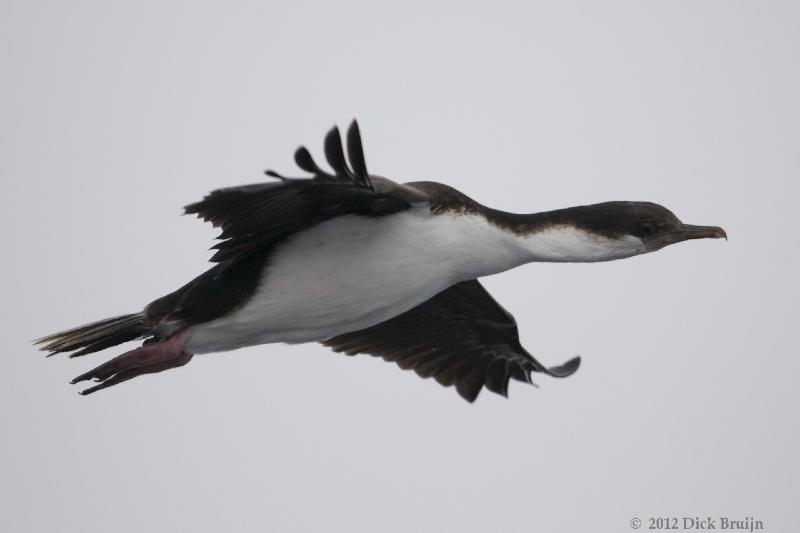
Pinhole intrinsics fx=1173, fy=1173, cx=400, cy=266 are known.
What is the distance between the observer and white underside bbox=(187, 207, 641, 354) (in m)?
8.78

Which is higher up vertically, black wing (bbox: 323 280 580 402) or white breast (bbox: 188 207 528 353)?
white breast (bbox: 188 207 528 353)

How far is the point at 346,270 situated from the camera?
8844 millimetres

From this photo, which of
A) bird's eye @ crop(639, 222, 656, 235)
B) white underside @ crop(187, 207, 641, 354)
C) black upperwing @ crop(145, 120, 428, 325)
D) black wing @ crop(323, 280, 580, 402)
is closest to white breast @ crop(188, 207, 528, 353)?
white underside @ crop(187, 207, 641, 354)

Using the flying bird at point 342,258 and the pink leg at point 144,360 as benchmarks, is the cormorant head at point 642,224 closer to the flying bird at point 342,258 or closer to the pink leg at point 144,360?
the flying bird at point 342,258

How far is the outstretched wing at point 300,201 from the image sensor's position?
24.4ft

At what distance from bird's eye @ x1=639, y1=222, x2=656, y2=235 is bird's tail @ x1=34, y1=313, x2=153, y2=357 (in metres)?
4.02

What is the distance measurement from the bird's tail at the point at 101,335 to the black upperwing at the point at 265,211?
152 mm

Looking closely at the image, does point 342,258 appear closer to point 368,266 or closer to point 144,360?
point 368,266

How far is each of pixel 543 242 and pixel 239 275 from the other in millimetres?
2368

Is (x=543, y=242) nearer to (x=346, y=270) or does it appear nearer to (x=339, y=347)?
(x=346, y=270)

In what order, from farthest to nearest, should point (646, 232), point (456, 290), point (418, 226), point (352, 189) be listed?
1. point (456, 290)
2. point (646, 232)
3. point (418, 226)
4. point (352, 189)

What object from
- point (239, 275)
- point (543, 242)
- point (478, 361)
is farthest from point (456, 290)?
point (239, 275)

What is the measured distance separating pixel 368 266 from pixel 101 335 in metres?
2.43

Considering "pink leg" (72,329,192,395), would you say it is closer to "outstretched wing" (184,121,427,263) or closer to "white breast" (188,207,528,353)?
"white breast" (188,207,528,353)
